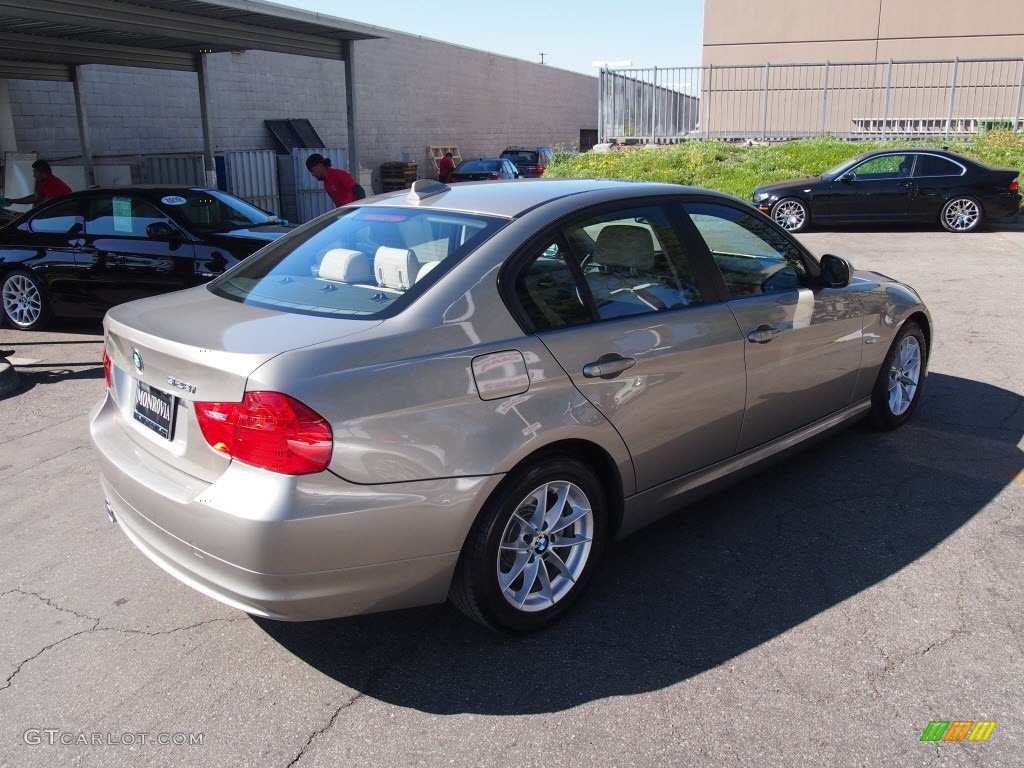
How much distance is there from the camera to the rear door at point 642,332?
133 inches

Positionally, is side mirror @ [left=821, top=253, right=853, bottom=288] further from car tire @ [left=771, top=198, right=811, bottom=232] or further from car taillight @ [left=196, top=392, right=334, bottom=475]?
car tire @ [left=771, top=198, right=811, bottom=232]

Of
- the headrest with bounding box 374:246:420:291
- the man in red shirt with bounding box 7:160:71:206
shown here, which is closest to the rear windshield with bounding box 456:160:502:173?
the man in red shirt with bounding box 7:160:71:206

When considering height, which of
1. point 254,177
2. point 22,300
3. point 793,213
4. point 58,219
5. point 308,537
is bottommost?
point 22,300

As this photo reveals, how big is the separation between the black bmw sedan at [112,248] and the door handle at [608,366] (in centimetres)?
569

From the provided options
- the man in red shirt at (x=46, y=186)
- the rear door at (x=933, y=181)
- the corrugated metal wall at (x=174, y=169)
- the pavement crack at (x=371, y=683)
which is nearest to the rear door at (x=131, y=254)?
the man in red shirt at (x=46, y=186)

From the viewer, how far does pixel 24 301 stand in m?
8.87

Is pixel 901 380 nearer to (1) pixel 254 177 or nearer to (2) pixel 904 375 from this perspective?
(2) pixel 904 375

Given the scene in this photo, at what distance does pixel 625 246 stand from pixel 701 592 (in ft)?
5.08

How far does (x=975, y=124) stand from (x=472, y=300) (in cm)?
2444

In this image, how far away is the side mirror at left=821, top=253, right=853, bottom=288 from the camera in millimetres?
4605

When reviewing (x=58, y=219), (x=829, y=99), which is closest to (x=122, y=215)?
(x=58, y=219)

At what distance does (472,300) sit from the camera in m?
3.14

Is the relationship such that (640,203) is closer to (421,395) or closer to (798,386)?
(798,386)

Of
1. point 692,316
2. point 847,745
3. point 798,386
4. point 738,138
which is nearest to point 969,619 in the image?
point 847,745
